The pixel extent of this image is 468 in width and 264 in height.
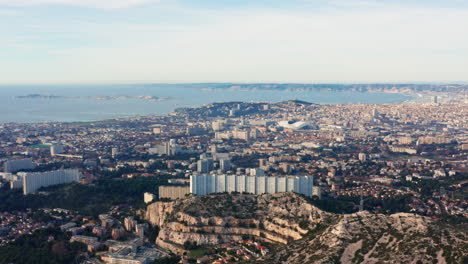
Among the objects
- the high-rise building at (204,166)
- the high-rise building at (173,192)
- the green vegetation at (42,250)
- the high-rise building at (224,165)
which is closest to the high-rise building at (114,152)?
the high-rise building at (204,166)

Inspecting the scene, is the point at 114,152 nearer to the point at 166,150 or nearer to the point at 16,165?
the point at 166,150

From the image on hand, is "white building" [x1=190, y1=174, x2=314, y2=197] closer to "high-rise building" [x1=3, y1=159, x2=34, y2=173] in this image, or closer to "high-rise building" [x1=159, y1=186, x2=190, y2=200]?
"high-rise building" [x1=159, y1=186, x2=190, y2=200]

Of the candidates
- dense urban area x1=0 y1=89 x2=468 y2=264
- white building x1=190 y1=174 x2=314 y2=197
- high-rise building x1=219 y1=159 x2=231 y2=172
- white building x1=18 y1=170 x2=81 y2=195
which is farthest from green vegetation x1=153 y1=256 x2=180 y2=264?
high-rise building x1=219 y1=159 x2=231 y2=172

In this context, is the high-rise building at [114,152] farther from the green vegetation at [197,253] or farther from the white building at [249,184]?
the green vegetation at [197,253]

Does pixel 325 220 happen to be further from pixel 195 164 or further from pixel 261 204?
pixel 195 164

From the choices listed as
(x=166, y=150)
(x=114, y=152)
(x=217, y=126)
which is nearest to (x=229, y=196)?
(x=166, y=150)

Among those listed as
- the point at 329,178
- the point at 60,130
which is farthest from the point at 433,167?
the point at 60,130
